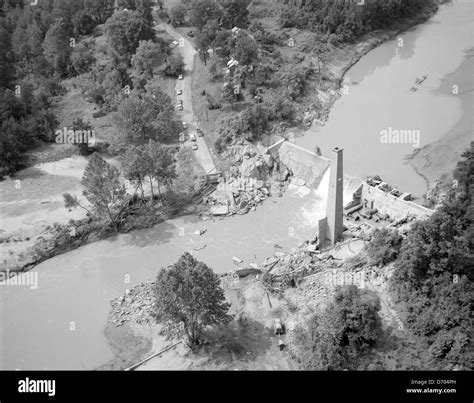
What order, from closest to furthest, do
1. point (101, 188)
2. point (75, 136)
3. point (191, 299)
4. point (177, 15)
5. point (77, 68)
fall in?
1. point (191, 299)
2. point (101, 188)
3. point (75, 136)
4. point (77, 68)
5. point (177, 15)

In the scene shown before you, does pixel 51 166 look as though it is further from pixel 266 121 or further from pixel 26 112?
pixel 266 121

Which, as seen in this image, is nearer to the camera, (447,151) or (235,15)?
(447,151)

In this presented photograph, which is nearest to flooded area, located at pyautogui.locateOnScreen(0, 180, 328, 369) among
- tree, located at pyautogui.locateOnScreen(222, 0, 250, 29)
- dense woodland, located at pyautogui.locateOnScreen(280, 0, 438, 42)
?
dense woodland, located at pyautogui.locateOnScreen(280, 0, 438, 42)

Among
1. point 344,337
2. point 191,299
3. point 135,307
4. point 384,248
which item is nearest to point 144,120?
point 135,307

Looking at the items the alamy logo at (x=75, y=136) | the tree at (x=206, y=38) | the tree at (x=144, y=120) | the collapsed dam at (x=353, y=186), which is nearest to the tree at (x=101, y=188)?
the tree at (x=144, y=120)

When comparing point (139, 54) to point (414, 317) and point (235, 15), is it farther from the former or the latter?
point (414, 317)
